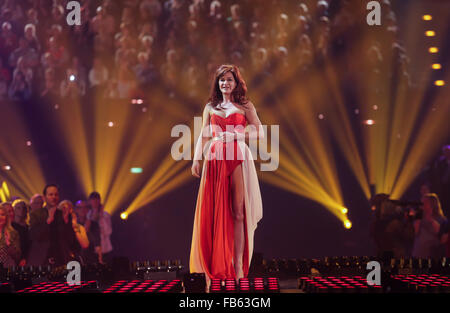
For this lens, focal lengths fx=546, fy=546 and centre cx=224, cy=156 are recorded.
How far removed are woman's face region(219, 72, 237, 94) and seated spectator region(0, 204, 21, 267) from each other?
2.97 meters

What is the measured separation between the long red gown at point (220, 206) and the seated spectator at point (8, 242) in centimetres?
241

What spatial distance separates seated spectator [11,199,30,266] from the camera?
6.16m

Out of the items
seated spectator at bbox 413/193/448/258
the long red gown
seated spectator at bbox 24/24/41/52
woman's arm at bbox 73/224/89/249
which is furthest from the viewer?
seated spectator at bbox 24/24/41/52

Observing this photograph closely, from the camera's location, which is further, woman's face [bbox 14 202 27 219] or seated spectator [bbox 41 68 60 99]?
seated spectator [bbox 41 68 60 99]

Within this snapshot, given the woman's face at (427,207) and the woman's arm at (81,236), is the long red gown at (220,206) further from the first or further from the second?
the woman's face at (427,207)

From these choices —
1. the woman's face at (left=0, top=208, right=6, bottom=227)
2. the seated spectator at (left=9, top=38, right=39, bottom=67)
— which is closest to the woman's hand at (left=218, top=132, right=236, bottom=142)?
the woman's face at (left=0, top=208, right=6, bottom=227)

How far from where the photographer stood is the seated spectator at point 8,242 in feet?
19.3

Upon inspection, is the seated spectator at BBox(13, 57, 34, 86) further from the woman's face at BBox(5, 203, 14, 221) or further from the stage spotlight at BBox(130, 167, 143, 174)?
the woman's face at BBox(5, 203, 14, 221)

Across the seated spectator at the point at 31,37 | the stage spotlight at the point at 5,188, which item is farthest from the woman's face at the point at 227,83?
the stage spotlight at the point at 5,188

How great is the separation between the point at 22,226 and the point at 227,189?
9.62ft

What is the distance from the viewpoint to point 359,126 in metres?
9.10

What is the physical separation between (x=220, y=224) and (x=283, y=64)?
4.94m
